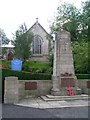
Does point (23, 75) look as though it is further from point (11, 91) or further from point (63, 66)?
point (11, 91)

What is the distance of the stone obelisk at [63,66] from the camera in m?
16.5

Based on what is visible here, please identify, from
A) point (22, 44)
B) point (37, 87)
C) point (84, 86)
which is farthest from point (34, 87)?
point (22, 44)

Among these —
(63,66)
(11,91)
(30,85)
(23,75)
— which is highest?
(63,66)

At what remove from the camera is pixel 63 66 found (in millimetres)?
16781

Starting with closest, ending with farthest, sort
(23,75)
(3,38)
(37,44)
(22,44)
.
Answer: (23,75) → (22,44) → (37,44) → (3,38)

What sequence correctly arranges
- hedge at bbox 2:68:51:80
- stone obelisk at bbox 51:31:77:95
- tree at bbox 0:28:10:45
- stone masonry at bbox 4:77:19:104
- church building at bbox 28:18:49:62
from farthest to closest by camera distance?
tree at bbox 0:28:10:45
church building at bbox 28:18:49:62
stone obelisk at bbox 51:31:77:95
hedge at bbox 2:68:51:80
stone masonry at bbox 4:77:19:104

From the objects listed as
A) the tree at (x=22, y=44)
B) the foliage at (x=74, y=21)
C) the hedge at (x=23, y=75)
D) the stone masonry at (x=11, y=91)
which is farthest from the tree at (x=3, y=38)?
the stone masonry at (x=11, y=91)

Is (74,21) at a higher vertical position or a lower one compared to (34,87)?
higher

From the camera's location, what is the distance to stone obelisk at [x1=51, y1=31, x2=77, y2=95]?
54.1 feet

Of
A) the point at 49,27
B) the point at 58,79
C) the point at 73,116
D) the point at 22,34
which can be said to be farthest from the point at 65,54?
the point at 22,34

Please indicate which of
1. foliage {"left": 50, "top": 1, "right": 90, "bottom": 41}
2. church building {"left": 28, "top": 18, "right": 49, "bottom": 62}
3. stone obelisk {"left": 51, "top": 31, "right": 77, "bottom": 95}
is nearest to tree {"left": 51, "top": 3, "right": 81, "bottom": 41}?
foliage {"left": 50, "top": 1, "right": 90, "bottom": 41}

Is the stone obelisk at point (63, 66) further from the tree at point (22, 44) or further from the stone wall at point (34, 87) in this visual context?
the tree at point (22, 44)

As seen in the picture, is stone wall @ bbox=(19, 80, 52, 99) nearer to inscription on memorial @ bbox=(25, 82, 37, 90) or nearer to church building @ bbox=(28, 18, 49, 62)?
inscription on memorial @ bbox=(25, 82, 37, 90)

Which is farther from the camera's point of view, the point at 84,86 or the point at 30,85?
the point at 84,86
